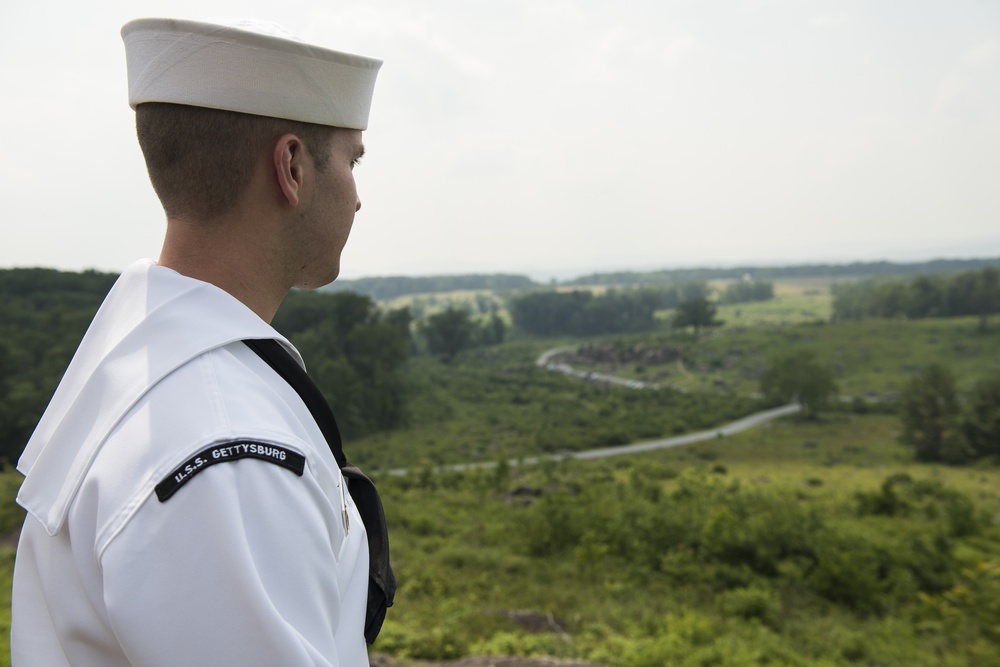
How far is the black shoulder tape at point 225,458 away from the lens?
0.90 metres

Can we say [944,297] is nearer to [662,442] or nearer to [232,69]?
[662,442]

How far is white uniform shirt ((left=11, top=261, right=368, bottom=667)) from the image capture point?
873 mm

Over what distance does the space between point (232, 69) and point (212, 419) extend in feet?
2.15

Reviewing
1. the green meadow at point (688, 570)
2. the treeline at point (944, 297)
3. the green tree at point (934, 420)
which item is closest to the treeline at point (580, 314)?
the treeline at point (944, 297)

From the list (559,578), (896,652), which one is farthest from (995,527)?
(559,578)

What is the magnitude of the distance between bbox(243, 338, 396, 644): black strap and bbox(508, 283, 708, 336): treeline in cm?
12555

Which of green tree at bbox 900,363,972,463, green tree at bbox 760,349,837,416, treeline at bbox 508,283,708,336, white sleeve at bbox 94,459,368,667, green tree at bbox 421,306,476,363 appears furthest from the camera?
treeline at bbox 508,283,708,336

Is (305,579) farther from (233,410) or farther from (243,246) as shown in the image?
(243,246)

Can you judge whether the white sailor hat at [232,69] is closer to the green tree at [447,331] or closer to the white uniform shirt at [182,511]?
the white uniform shirt at [182,511]

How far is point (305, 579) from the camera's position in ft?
3.12

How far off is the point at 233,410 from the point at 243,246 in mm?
412

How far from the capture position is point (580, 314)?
418ft

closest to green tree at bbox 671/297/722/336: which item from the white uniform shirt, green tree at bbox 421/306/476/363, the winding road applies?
the winding road

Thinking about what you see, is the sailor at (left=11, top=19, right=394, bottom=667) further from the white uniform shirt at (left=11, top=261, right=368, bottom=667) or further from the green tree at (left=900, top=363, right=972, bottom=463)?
the green tree at (left=900, top=363, right=972, bottom=463)
